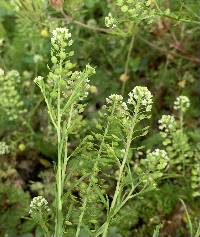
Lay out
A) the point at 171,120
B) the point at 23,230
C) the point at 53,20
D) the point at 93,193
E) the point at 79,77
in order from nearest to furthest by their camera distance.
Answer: the point at 79,77, the point at 93,193, the point at 171,120, the point at 23,230, the point at 53,20

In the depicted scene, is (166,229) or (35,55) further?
(35,55)

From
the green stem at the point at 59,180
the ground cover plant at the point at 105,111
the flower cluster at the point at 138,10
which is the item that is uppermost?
the flower cluster at the point at 138,10

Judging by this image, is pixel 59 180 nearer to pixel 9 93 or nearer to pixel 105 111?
pixel 105 111

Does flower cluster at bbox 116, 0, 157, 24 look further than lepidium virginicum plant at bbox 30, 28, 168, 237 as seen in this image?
Yes

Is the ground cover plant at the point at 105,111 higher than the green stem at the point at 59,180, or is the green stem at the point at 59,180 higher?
the green stem at the point at 59,180

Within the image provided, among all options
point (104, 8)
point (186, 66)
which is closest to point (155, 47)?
point (186, 66)

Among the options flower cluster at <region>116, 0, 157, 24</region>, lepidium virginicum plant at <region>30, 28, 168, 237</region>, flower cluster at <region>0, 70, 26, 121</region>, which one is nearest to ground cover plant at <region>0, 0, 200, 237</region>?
flower cluster at <region>0, 70, 26, 121</region>

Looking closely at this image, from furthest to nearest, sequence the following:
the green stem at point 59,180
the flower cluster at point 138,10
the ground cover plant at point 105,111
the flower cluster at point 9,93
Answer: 1. the flower cluster at point 9,93
2. the ground cover plant at point 105,111
3. the flower cluster at point 138,10
4. the green stem at point 59,180

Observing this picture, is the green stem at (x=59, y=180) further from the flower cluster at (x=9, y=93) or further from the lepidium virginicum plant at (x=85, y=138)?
the flower cluster at (x=9, y=93)

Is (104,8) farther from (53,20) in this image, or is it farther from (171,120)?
(171,120)

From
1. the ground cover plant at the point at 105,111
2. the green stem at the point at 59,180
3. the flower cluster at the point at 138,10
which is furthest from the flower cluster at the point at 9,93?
the green stem at the point at 59,180

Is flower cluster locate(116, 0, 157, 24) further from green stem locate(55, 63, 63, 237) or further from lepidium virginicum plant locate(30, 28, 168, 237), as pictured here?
green stem locate(55, 63, 63, 237)
